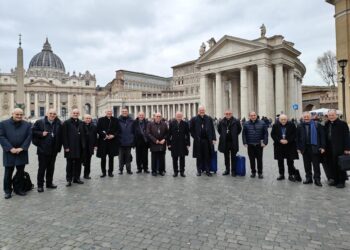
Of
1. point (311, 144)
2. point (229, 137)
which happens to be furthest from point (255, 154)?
point (311, 144)

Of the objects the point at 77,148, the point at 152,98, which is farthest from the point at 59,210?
the point at 152,98

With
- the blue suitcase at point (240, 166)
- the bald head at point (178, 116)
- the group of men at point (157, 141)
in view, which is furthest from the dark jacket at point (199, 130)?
the blue suitcase at point (240, 166)

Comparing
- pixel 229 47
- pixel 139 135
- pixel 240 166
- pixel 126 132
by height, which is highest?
pixel 229 47

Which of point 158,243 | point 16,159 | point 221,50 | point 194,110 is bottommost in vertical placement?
point 158,243

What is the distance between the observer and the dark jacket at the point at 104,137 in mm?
8766

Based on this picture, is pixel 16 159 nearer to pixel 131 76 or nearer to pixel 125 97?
pixel 125 97

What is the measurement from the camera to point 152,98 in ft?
268

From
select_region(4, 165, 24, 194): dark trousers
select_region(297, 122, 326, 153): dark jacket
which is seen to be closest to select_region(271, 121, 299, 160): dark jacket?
select_region(297, 122, 326, 153): dark jacket

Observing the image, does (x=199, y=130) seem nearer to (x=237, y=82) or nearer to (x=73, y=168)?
(x=73, y=168)

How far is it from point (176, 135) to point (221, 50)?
33.8m

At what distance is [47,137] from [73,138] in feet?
2.46

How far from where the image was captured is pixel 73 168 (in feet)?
25.9

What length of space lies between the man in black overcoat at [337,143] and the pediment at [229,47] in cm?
3059

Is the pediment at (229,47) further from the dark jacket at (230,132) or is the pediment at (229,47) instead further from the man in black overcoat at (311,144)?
the man in black overcoat at (311,144)
